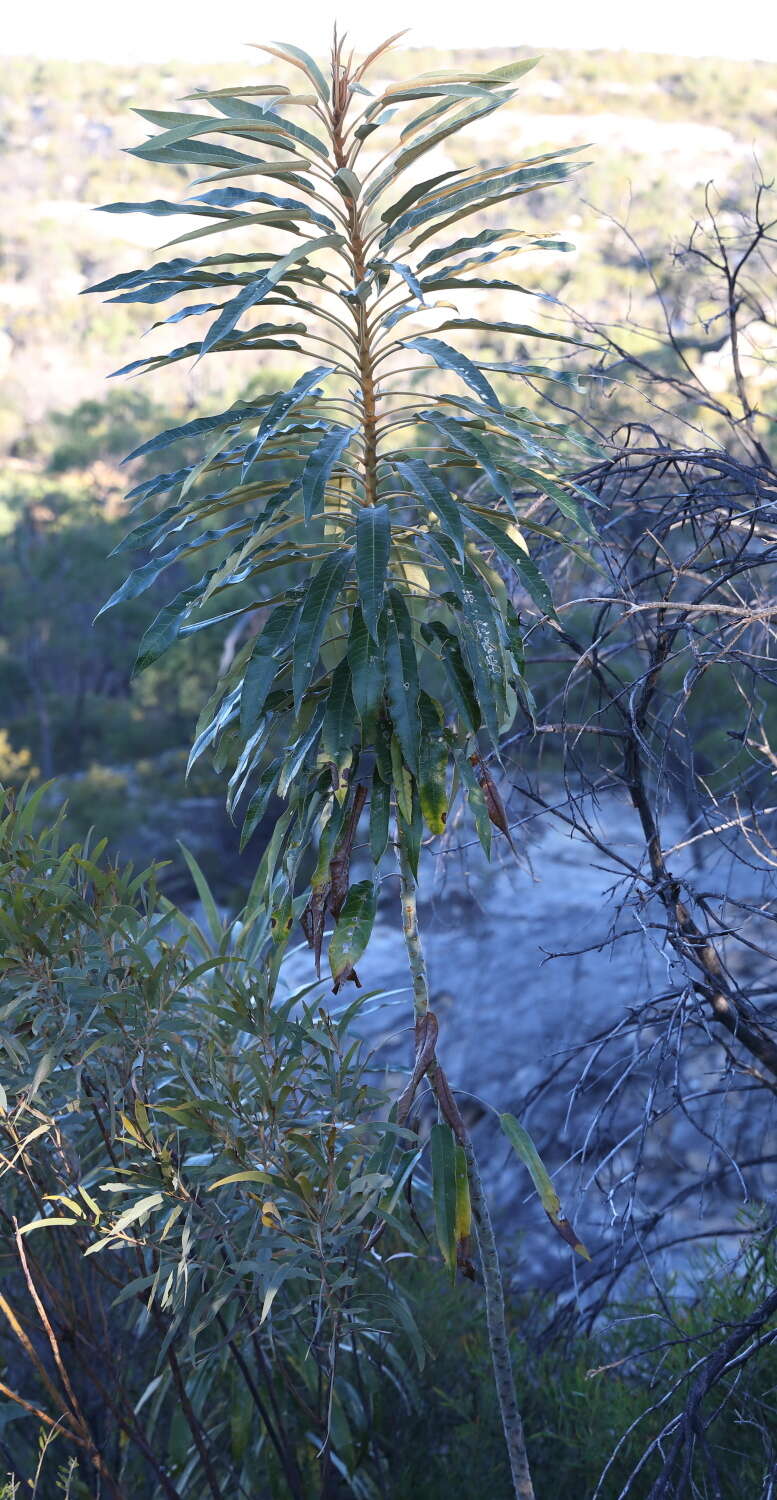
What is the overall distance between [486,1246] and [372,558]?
3.52 feet

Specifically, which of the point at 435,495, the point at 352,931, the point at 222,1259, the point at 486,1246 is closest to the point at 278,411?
the point at 435,495

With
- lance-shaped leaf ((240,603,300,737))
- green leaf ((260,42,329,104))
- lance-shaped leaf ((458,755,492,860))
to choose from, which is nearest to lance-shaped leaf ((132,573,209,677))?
lance-shaped leaf ((240,603,300,737))

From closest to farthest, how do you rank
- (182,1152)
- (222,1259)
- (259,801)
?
(259,801) < (222,1259) < (182,1152)

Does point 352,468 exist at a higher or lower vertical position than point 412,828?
higher

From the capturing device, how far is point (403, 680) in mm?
1581

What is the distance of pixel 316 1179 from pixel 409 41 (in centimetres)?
181

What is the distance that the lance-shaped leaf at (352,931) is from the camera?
64.5 inches

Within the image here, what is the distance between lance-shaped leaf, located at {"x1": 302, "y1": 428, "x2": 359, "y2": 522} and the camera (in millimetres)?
1408

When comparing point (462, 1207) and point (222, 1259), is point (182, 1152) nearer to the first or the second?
point (222, 1259)

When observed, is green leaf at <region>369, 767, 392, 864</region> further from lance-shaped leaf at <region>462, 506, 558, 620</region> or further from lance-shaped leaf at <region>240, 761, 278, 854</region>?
lance-shaped leaf at <region>462, 506, 558, 620</region>

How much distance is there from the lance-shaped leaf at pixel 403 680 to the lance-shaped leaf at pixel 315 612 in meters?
0.10

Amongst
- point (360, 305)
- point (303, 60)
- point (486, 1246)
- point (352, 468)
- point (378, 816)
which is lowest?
point (486, 1246)

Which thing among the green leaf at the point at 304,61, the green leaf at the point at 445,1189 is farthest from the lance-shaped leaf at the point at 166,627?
the green leaf at the point at 445,1189

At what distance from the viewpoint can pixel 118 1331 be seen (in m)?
2.60
